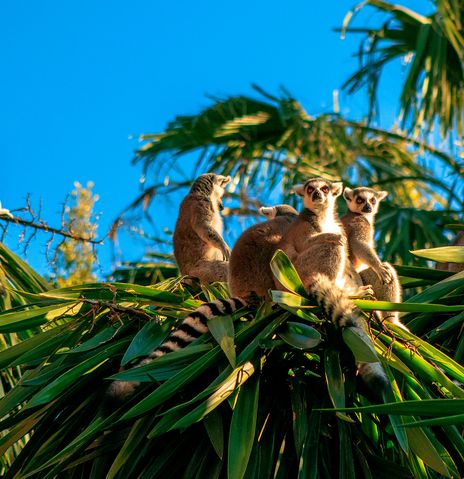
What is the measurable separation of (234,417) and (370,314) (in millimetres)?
734

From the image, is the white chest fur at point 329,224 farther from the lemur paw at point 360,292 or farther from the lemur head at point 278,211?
the lemur paw at point 360,292

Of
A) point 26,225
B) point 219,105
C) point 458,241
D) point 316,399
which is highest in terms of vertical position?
point 219,105

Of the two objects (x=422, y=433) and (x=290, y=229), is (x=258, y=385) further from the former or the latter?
(x=290, y=229)

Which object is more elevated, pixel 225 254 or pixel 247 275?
pixel 225 254

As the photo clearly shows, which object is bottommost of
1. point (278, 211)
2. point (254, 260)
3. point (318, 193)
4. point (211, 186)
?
point (254, 260)

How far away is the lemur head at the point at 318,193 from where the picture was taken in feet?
15.4

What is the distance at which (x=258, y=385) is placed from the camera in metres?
3.39

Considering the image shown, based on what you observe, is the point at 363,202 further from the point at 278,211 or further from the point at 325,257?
the point at 325,257

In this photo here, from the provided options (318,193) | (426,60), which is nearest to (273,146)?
(426,60)

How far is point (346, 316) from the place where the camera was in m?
3.40

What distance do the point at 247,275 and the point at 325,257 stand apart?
0.52 m

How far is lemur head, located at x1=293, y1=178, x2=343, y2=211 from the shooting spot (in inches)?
185

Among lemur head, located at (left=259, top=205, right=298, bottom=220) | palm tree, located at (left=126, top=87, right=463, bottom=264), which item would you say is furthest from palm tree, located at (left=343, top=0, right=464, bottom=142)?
lemur head, located at (left=259, top=205, right=298, bottom=220)

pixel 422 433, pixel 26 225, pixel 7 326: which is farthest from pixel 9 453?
pixel 422 433
